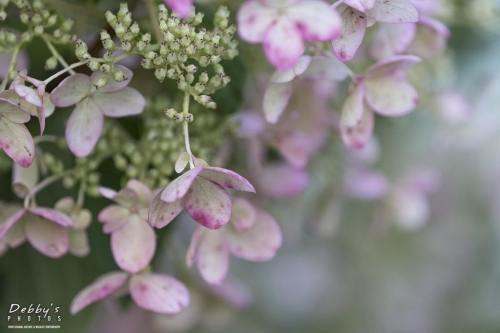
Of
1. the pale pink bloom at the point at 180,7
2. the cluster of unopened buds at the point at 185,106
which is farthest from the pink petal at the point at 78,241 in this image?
the pale pink bloom at the point at 180,7

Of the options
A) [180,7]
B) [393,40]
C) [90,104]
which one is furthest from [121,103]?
[393,40]

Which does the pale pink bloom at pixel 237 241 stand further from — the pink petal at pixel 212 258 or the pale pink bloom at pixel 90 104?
the pale pink bloom at pixel 90 104

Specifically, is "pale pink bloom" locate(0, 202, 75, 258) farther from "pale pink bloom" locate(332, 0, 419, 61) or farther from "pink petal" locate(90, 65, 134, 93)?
"pale pink bloom" locate(332, 0, 419, 61)

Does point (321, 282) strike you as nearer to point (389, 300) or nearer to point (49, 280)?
point (389, 300)

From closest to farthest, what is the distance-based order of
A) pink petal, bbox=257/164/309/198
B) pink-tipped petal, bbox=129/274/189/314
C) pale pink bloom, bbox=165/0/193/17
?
pale pink bloom, bbox=165/0/193/17, pink-tipped petal, bbox=129/274/189/314, pink petal, bbox=257/164/309/198

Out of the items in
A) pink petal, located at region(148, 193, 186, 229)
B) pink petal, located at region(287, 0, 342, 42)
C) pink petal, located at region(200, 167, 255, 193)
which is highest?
pink petal, located at region(287, 0, 342, 42)

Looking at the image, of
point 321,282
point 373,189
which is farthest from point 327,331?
point 373,189

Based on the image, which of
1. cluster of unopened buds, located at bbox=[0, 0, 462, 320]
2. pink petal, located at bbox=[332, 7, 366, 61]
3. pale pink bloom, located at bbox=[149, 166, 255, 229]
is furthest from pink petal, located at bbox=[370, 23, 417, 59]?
pale pink bloom, located at bbox=[149, 166, 255, 229]
